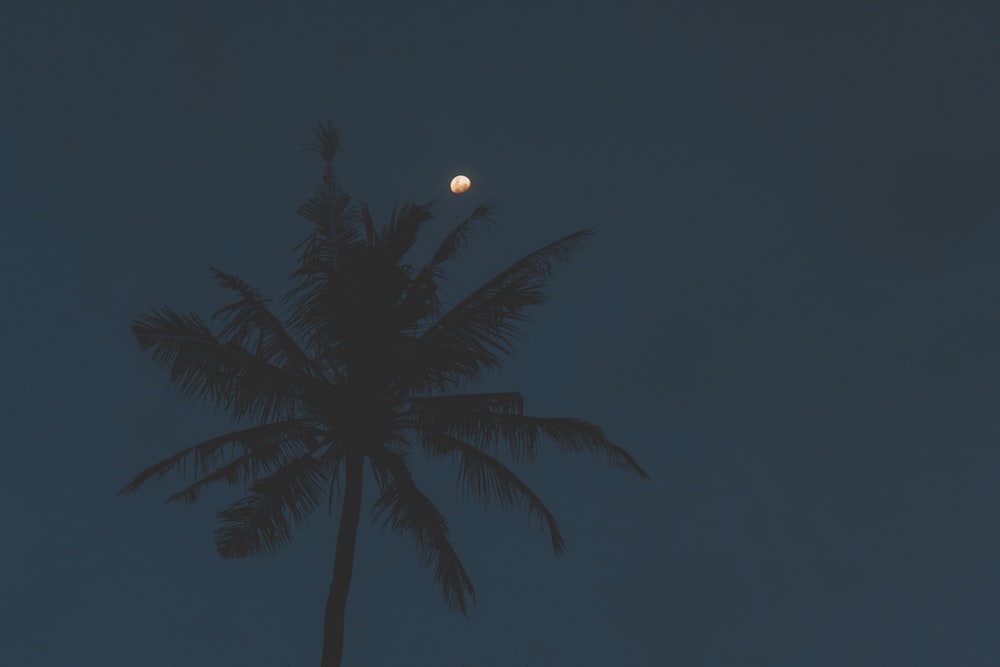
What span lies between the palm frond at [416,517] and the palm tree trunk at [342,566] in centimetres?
43

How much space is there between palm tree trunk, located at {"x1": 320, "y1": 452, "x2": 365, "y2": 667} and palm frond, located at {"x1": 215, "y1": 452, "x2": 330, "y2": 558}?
0.52 meters

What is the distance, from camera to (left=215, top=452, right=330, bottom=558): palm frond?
10.8m

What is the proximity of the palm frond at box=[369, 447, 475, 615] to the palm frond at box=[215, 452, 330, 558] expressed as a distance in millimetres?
842

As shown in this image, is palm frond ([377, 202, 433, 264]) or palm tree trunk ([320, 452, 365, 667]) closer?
palm tree trunk ([320, 452, 365, 667])

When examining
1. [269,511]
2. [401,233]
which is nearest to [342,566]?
[269,511]

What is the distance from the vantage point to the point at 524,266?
43.2 feet

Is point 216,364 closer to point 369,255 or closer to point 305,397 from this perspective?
point 305,397

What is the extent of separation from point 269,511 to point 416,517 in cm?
189

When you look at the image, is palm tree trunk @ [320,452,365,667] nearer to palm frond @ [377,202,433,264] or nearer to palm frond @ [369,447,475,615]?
palm frond @ [369,447,475,615]

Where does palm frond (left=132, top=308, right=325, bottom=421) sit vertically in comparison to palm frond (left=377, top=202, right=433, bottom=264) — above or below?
below

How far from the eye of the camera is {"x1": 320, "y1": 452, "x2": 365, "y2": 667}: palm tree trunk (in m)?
10.2

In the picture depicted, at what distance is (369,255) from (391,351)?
1.88 m

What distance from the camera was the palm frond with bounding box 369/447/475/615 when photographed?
11742 mm

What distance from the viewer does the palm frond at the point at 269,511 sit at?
35.5ft
